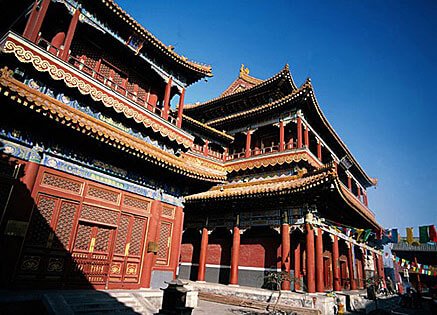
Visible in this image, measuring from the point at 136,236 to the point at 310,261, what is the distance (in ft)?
23.9

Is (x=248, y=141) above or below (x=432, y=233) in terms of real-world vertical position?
above

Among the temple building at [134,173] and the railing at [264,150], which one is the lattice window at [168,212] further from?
the railing at [264,150]

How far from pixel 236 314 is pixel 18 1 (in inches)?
525

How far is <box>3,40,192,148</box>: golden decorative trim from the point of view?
23.9 feet

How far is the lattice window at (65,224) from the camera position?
7.41m

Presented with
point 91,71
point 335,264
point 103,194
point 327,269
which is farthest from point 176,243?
point 335,264

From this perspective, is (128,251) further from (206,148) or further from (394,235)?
(394,235)

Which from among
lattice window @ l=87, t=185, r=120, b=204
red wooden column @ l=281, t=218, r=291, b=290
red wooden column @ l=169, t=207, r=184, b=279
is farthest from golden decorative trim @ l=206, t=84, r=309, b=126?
lattice window @ l=87, t=185, r=120, b=204

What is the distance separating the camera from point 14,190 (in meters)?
6.68

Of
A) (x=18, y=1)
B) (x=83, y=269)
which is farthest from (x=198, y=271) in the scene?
(x=18, y=1)

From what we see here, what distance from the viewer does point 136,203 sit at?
9438 mm

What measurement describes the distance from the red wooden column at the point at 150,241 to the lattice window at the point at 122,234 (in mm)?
831

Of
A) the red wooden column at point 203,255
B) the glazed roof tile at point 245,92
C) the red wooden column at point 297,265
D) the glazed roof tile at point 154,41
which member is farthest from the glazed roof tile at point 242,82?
the red wooden column at point 297,265

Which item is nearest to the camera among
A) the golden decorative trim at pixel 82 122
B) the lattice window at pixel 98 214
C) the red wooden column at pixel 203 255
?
the golden decorative trim at pixel 82 122
